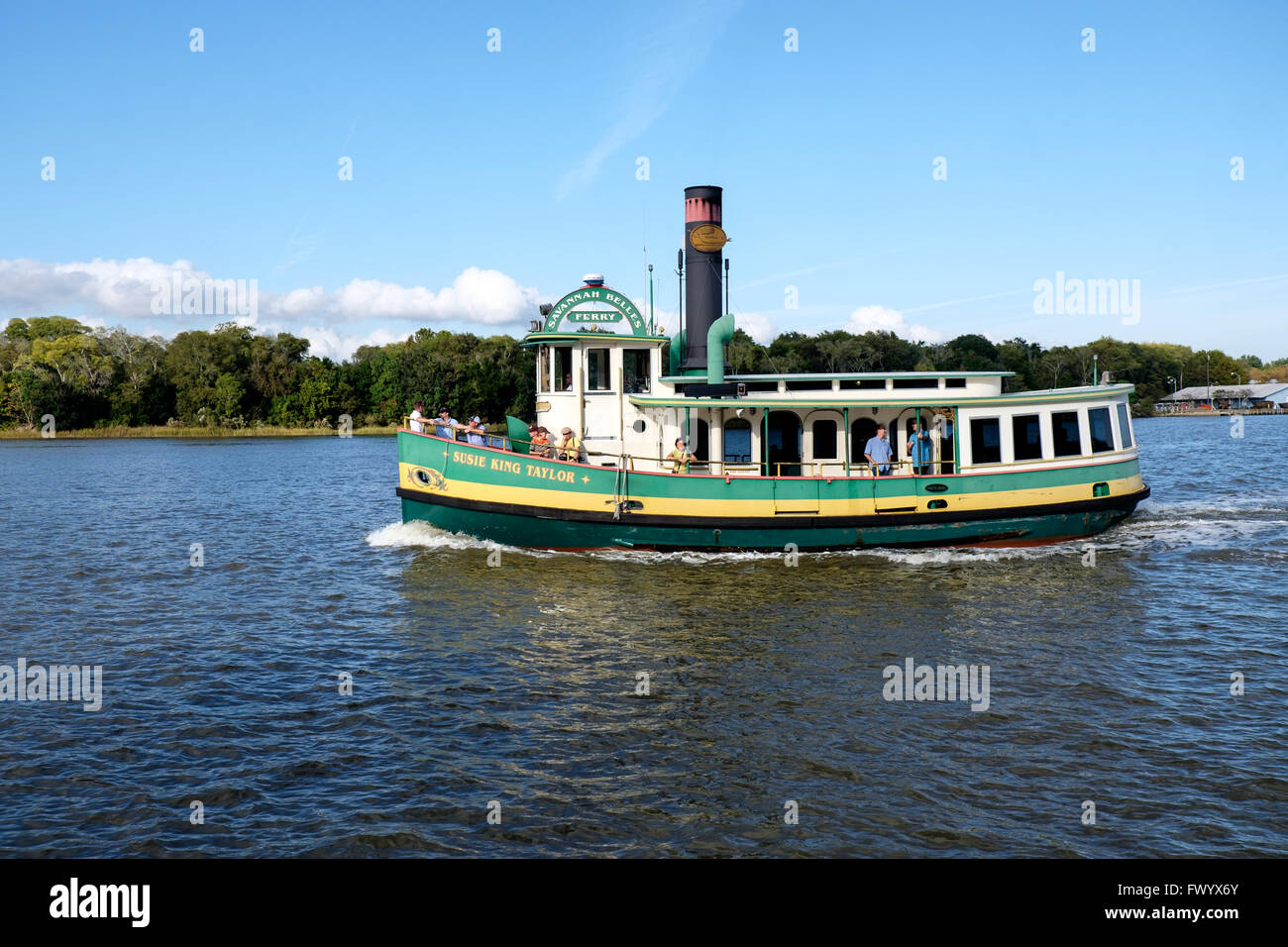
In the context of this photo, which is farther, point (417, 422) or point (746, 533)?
point (417, 422)

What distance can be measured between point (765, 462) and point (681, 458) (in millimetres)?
2216

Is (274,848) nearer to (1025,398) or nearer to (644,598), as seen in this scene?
(644,598)

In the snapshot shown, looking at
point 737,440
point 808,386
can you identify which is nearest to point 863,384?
point 808,386

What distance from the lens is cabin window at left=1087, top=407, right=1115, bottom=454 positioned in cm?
2302

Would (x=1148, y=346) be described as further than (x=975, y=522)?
Yes

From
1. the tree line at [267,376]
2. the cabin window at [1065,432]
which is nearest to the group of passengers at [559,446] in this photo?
the cabin window at [1065,432]

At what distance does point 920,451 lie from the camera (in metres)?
22.5

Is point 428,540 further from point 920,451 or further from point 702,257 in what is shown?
point 920,451

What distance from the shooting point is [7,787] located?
33.1ft

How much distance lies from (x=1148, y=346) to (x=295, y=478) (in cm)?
19053

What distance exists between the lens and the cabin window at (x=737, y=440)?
78.2 ft

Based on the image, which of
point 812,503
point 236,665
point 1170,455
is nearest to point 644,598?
point 812,503

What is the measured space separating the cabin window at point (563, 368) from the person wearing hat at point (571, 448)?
4.46ft

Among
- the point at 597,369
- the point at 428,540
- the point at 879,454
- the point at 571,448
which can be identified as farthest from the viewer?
the point at 428,540
